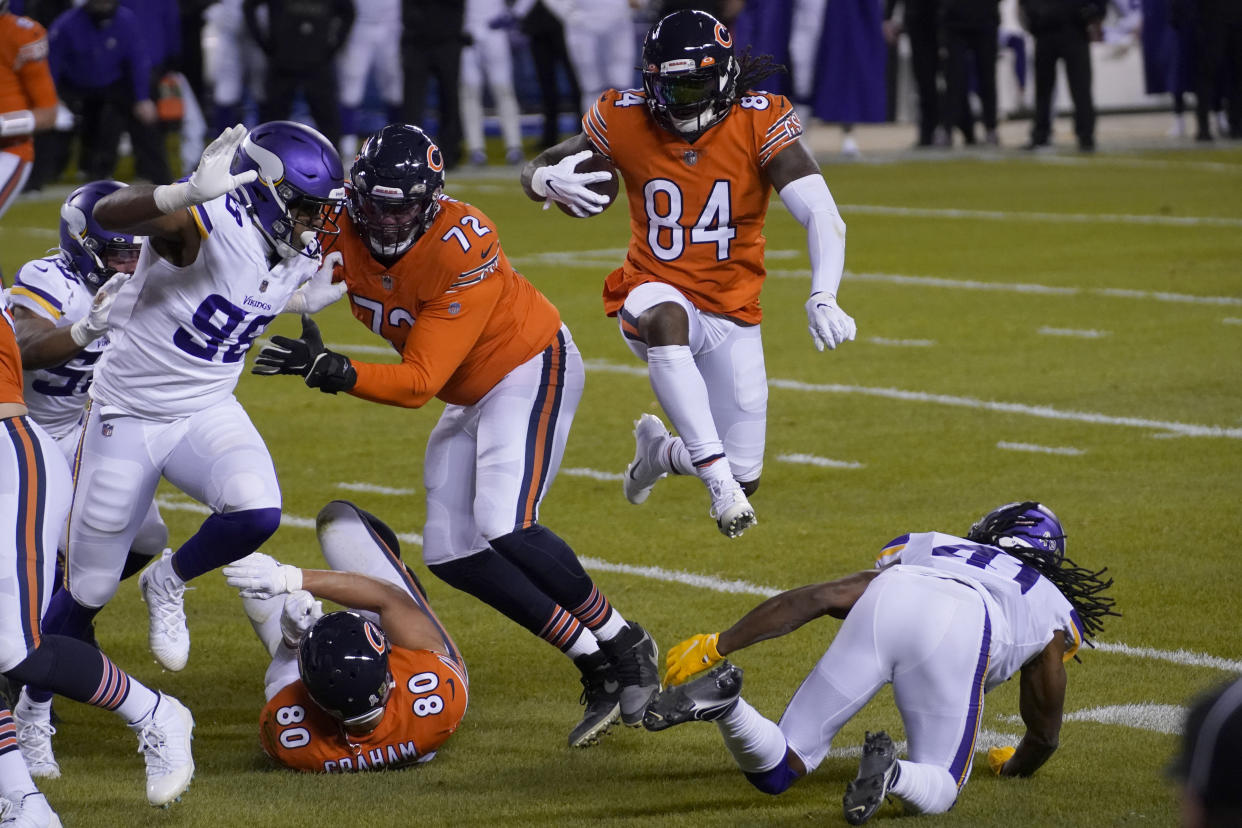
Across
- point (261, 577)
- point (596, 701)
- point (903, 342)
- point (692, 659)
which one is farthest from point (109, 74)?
point (692, 659)

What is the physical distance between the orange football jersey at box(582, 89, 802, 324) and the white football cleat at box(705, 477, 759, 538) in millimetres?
744

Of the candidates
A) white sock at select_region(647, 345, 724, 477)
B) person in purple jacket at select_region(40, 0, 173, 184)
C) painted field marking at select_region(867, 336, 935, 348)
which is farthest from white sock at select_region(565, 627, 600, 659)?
person in purple jacket at select_region(40, 0, 173, 184)

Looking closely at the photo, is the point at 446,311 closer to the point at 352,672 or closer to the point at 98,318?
the point at 98,318

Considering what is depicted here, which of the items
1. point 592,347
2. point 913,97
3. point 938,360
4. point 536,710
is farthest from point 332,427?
point 913,97

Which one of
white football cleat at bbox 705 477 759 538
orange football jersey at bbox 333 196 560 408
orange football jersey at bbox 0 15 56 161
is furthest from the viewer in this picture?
orange football jersey at bbox 0 15 56 161

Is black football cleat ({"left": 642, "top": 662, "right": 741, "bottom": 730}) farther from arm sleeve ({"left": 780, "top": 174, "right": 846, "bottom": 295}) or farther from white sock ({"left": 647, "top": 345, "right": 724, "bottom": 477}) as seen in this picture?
arm sleeve ({"left": 780, "top": 174, "right": 846, "bottom": 295})

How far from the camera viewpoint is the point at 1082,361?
9.32 m

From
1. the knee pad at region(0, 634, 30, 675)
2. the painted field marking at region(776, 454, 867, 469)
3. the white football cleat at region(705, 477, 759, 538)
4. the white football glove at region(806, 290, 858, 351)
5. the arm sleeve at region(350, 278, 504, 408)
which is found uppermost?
the arm sleeve at region(350, 278, 504, 408)

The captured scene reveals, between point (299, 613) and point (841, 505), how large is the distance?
2924 millimetres

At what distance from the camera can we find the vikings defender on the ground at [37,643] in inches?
154

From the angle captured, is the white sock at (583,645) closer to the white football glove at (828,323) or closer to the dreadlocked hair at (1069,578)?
the white football glove at (828,323)

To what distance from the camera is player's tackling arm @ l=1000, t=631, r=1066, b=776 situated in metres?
4.17

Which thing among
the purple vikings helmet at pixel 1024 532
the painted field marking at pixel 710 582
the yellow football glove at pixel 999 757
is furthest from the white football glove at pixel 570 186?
the yellow football glove at pixel 999 757

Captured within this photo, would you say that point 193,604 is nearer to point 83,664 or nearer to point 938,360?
point 83,664
